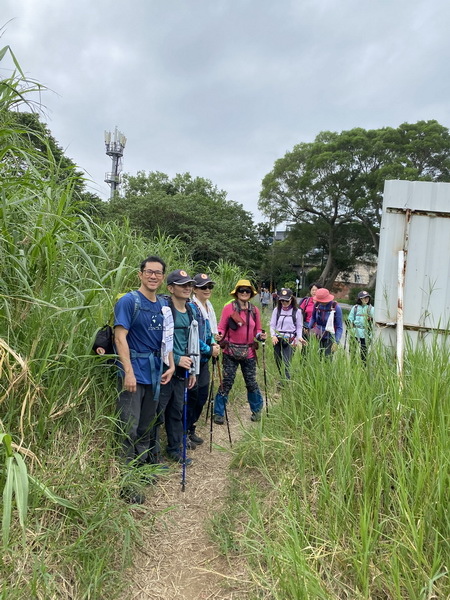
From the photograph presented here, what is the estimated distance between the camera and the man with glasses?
8.78ft

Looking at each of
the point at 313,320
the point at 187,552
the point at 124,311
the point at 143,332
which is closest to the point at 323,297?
the point at 313,320

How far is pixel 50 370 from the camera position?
7.41ft

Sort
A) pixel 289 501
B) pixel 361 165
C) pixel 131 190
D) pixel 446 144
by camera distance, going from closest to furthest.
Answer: pixel 289 501, pixel 446 144, pixel 361 165, pixel 131 190

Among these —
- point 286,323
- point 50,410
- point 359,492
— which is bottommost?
point 359,492

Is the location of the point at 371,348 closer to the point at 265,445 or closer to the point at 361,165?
the point at 265,445

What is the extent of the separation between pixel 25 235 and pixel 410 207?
2.75 m

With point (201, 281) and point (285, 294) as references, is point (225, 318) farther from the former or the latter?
point (285, 294)

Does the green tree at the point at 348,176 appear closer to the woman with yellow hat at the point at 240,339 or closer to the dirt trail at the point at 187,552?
the woman with yellow hat at the point at 240,339

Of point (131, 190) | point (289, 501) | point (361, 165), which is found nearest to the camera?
point (289, 501)

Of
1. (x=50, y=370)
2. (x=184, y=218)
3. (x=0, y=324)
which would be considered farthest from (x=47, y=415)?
(x=184, y=218)

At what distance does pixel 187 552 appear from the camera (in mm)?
2291

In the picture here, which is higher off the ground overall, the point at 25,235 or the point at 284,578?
the point at 25,235

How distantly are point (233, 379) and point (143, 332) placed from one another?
1.98 metres

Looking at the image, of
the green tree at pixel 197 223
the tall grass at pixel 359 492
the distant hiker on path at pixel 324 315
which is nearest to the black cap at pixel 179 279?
the tall grass at pixel 359 492
